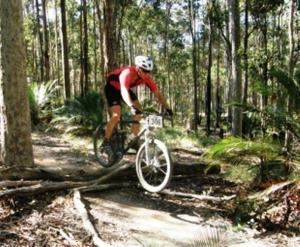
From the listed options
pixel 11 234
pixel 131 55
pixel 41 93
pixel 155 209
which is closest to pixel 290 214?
pixel 155 209

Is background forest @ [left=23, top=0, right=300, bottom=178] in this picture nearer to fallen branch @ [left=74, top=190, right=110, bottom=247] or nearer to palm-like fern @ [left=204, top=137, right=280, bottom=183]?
palm-like fern @ [left=204, top=137, right=280, bottom=183]

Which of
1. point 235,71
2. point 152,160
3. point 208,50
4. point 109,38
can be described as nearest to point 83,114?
point 109,38

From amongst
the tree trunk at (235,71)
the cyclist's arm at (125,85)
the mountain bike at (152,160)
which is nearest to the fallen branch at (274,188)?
the mountain bike at (152,160)

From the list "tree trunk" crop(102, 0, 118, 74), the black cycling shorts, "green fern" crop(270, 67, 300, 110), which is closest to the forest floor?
the black cycling shorts

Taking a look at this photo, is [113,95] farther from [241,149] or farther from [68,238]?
[68,238]

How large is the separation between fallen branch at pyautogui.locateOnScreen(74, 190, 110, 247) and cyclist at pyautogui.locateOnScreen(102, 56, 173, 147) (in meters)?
1.48

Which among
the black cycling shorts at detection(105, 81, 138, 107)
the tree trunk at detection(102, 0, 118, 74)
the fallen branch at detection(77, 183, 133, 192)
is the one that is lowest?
the fallen branch at detection(77, 183, 133, 192)

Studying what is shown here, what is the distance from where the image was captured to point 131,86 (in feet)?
22.5

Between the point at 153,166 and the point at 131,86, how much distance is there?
118cm

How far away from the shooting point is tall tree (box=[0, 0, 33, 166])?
6.48m

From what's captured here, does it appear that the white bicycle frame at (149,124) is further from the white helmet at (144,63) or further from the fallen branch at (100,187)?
the white helmet at (144,63)

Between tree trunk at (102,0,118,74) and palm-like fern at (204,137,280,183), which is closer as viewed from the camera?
palm-like fern at (204,137,280,183)

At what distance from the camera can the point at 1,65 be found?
653 cm

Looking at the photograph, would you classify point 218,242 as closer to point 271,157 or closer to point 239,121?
point 271,157
